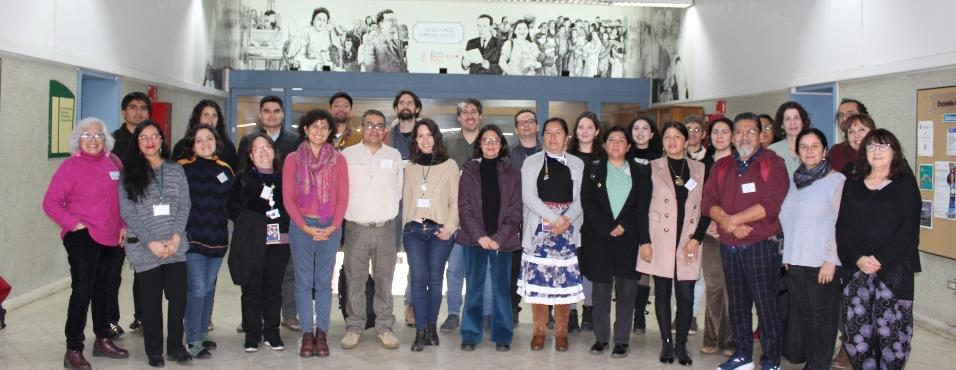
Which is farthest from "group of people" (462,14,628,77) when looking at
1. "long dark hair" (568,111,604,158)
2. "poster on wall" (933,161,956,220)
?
"long dark hair" (568,111,604,158)

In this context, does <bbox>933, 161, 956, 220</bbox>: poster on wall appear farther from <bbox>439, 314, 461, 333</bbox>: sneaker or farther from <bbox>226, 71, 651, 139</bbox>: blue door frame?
<bbox>226, 71, 651, 139</bbox>: blue door frame

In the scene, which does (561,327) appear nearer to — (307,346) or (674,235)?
(674,235)

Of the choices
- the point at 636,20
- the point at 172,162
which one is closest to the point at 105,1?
the point at 172,162

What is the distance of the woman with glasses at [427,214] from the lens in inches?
212

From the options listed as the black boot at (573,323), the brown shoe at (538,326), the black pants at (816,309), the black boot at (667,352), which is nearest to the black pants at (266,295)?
the brown shoe at (538,326)

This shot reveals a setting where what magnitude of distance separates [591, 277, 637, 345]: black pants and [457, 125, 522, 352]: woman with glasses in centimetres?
60

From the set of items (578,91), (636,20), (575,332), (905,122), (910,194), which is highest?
(636,20)

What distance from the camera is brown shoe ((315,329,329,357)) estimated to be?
5.19 metres

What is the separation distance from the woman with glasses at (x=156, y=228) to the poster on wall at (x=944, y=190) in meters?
5.48

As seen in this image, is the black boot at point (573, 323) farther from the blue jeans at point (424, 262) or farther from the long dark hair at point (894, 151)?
the long dark hair at point (894, 151)

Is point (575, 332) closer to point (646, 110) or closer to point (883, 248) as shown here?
point (883, 248)

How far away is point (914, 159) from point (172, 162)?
571 cm

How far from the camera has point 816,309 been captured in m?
4.60

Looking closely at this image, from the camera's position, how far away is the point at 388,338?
5.41 m
